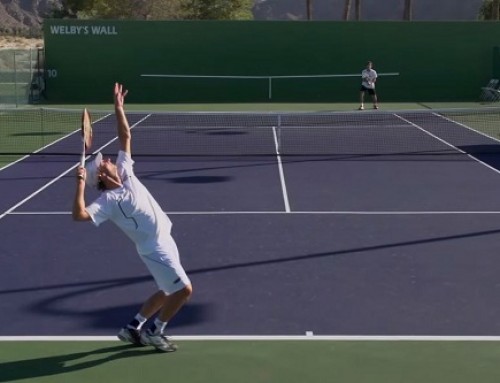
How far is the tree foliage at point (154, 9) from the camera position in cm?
5594

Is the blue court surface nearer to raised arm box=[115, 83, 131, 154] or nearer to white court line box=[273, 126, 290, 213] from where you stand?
white court line box=[273, 126, 290, 213]

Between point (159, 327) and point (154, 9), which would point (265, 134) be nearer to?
point (159, 327)

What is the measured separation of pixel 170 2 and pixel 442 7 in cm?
4811

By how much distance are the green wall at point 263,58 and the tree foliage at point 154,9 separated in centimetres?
1763

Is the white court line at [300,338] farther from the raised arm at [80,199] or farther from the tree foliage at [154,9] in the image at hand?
the tree foliage at [154,9]

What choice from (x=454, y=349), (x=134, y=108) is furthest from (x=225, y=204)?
(x=134, y=108)

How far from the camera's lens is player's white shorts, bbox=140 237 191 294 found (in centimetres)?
702

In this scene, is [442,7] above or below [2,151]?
above

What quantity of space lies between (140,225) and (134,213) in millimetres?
118

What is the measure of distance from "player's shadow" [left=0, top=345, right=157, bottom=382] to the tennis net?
12236mm

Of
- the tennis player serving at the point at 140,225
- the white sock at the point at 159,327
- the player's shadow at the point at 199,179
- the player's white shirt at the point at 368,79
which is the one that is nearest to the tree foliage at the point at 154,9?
the player's white shirt at the point at 368,79

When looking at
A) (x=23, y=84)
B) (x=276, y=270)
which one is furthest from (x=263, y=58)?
(x=276, y=270)

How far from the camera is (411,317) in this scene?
27.2ft

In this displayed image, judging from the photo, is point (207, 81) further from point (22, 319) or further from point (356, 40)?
point (22, 319)
